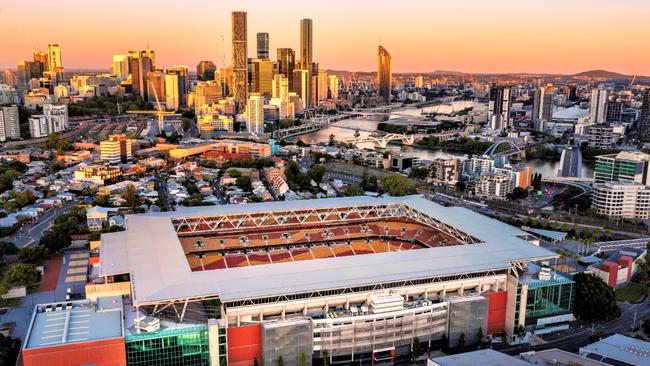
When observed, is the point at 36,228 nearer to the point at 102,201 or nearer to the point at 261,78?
the point at 102,201

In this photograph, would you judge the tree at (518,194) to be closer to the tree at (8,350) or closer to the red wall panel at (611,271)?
the red wall panel at (611,271)

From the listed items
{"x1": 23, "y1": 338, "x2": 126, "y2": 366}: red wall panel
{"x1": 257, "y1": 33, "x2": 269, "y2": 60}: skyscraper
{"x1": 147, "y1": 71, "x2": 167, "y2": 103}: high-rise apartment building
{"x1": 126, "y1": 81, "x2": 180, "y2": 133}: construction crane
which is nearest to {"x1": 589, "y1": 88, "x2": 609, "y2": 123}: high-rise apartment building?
{"x1": 126, "y1": 81, "x2": 180, "y2": 133}: construction crane

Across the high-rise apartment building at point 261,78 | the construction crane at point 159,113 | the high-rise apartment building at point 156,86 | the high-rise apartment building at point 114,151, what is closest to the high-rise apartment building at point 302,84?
the high-rise apartment building at point 261,78

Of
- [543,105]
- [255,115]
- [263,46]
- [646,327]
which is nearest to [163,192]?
[646,327]

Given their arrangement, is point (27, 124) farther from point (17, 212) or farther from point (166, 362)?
point (166, 362)

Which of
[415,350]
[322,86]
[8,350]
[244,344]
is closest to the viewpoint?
[244,344]

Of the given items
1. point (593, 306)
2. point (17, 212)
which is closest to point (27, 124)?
point (17, 212)
